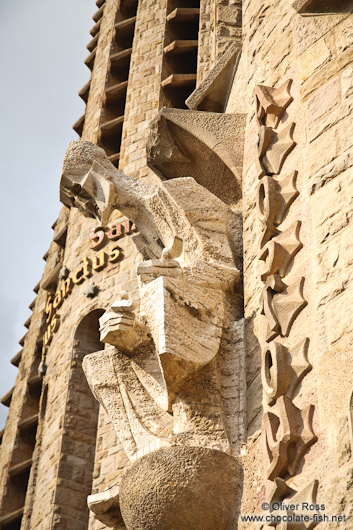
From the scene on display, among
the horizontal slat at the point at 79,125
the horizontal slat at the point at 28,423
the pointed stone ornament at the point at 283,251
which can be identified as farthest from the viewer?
the horizontal slat at the point at 79,125

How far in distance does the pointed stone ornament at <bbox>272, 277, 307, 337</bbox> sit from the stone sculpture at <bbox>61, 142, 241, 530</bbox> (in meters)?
0.61

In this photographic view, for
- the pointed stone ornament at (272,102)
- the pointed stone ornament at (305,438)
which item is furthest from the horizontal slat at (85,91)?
the pointed stone ornament at (305,438)

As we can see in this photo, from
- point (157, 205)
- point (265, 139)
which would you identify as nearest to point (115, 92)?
point (157, 205)

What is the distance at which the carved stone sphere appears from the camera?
6.47m

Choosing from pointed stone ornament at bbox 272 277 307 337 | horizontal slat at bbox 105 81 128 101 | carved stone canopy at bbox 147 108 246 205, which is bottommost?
pointed stone ornament at bbox 272 277 307 337

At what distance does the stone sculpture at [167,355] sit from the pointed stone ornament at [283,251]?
58 cm

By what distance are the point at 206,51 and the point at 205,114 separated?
917cm

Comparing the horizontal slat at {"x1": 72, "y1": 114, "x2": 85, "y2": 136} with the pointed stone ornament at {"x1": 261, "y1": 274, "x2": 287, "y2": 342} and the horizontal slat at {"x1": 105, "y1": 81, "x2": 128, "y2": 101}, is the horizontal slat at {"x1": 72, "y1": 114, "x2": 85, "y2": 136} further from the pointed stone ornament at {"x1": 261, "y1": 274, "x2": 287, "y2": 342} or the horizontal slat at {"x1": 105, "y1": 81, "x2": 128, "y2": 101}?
the pointed stone ornament at {"x1": 261, "y1": 274, "x2": 287, "y2": 342}

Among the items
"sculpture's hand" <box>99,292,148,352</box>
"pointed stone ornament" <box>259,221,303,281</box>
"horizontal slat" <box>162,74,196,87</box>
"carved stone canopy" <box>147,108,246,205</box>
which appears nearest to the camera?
"pointed stone ornament" <box>259,221,303,281</box>

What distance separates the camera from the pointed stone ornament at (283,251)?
679 cm

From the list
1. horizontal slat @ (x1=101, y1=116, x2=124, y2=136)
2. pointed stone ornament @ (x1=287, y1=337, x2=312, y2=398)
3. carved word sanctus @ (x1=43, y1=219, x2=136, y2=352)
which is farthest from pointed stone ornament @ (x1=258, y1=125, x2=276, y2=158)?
horizontal slat @ (x1=101, y1=116, x2=124, y2=136)

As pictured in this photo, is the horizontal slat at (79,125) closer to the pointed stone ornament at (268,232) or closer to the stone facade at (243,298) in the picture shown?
the stone facade at (243,298)

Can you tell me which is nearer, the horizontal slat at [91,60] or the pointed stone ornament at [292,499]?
the pointed stone ornament at [292,499]

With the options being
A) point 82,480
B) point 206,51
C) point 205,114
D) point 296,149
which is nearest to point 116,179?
point 205,114
